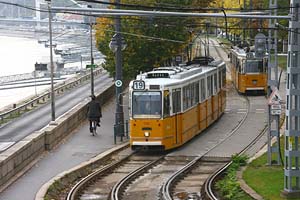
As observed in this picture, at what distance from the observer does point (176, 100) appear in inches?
1043

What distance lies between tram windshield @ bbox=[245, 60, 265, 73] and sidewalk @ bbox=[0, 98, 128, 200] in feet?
51.9

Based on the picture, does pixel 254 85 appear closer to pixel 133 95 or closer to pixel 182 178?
pixel 133 95

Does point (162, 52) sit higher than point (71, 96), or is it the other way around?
point (162, 52)

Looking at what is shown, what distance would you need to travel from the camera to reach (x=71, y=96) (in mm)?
54688

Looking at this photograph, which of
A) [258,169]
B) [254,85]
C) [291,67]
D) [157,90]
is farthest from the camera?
[254,85]

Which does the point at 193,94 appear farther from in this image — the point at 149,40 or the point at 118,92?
Result: the point at 149,40

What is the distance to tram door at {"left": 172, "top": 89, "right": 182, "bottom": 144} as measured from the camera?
26.3m

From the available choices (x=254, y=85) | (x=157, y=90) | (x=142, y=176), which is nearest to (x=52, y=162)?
(x=142, y=176)

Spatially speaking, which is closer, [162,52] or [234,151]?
[234,151]

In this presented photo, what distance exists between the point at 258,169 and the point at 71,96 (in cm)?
3428

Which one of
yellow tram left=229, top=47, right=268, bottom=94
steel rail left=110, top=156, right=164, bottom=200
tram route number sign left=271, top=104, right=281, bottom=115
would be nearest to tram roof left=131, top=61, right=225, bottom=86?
steel rail left=110, top=156, right=164, bottom=200

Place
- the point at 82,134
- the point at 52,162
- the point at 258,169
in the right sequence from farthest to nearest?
the point at 82,134 < the point at 52,162 < the point at 258,169

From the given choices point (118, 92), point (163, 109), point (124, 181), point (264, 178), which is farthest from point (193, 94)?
point (264, 178)

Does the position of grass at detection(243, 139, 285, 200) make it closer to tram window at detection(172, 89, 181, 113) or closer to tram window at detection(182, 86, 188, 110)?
tram window at detection(172, 89, 181, 113)
